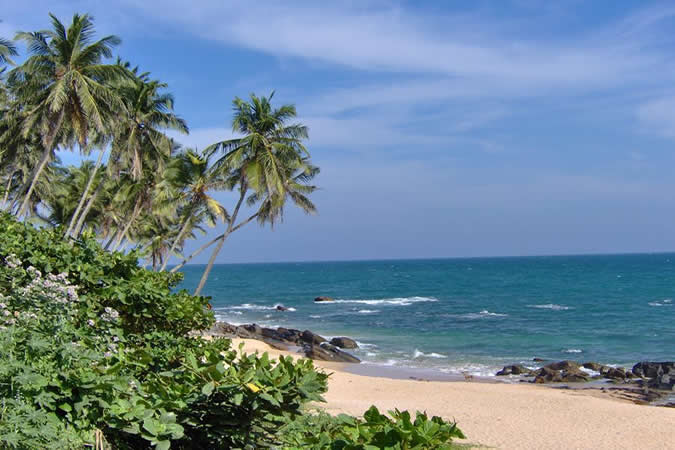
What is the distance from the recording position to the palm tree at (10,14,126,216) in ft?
58.1

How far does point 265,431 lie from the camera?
304cm

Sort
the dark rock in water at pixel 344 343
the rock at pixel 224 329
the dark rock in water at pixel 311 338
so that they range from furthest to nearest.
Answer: the rock at pixel 224 329, the dark rock in water at pixel 311 338, the dark rock in water at pixel 344 343

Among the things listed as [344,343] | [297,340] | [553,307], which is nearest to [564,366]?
[344,343]

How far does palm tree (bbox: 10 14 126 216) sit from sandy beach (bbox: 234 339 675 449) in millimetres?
9446

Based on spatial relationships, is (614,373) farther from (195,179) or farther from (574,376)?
(195,179)

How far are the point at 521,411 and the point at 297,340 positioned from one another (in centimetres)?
1819

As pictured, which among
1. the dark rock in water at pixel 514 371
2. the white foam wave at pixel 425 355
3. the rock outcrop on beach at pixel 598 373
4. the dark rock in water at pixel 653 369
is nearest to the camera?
the rock outcrop on beach at pixel 598 373

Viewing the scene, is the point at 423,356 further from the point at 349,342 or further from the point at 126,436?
the point at 126,436

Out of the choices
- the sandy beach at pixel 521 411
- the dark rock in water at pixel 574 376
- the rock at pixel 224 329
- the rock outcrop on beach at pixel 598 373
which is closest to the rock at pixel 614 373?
the rock outcrop on beach at pixel 598 373

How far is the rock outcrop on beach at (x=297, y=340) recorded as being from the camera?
86.0 feet

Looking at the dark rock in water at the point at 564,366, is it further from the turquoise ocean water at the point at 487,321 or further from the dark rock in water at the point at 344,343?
the dark rock in water at the point at 344,343

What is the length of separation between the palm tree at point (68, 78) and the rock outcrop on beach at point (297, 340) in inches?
446

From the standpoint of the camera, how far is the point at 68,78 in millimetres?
17516

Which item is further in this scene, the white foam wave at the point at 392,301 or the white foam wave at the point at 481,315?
the white foam wave at the point at 392,301
